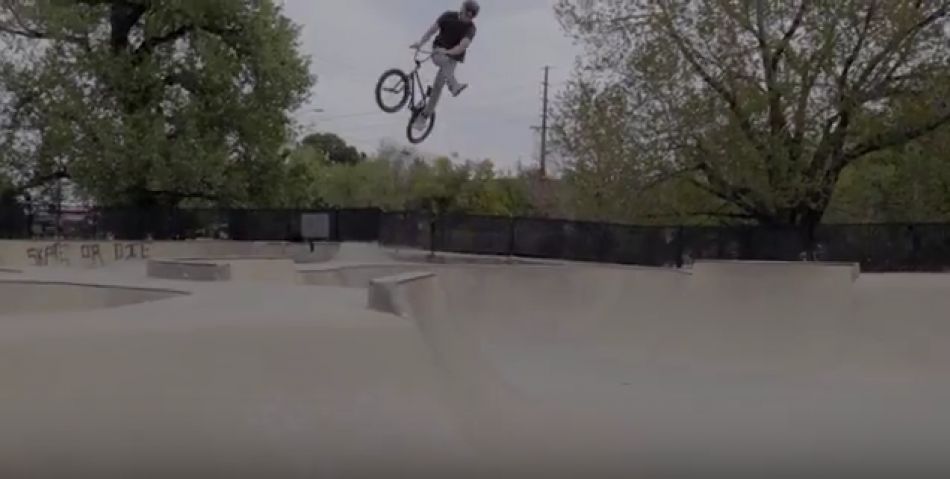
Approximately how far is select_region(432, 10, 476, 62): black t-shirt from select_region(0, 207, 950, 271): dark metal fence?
6635mm

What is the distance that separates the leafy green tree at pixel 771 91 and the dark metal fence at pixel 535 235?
3.47ft

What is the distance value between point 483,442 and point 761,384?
21.4 ft

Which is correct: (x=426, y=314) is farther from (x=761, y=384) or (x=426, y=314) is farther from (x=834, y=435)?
(x=761, y=384)

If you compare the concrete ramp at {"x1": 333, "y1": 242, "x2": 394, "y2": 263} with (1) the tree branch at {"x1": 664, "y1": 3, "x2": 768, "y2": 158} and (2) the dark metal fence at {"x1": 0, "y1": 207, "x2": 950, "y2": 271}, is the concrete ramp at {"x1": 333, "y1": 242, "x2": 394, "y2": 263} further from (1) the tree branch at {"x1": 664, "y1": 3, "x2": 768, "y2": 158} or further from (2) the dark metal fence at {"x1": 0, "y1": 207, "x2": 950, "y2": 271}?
(1) the tree branch at {"x1": 664, "y1": 3, "x2": 768, "y2": 158}

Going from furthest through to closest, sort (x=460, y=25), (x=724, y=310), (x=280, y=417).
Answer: (x=460, y=25)
(x=724, y=310)
(x=280, y=417)

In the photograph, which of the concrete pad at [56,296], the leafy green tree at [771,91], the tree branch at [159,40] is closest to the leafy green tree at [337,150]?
the tree branch at [159,40]

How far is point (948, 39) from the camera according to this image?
2052 cm

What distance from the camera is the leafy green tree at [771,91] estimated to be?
20281 millimetres

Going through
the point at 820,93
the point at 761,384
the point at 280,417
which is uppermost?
the point at 820,93

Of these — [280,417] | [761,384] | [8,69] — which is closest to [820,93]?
[761,384]

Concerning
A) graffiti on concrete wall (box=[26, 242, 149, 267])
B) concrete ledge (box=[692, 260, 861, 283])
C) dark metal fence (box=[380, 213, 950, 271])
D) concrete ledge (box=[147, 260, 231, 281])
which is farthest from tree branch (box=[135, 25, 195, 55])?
concrete ledge (box=[692, 260, 861, 283])

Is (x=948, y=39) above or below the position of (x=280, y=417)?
above

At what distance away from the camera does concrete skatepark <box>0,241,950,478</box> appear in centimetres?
561

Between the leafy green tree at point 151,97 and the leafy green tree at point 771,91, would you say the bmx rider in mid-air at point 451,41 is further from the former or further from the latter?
the leafy green tree at point 151,97
